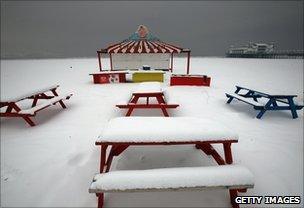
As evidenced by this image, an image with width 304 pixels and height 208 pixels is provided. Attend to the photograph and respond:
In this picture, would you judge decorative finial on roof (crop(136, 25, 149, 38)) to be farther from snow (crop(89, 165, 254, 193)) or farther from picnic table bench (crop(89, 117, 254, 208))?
snow (crop(89, 165, 254, 193))

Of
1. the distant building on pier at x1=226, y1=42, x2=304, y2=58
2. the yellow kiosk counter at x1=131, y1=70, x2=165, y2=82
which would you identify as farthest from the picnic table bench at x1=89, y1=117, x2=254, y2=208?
the distant building on pier at x1=226, y1=42, x2=304, y2=58

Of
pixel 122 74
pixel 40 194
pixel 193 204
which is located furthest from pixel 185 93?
pixel 40 194

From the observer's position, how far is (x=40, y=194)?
269cm

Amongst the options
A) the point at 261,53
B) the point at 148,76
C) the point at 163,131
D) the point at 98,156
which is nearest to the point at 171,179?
the point at 163,131

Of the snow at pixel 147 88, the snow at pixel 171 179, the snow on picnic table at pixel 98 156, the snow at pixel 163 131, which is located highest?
the snow at pixel 147 88

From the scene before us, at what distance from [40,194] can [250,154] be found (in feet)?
12.8

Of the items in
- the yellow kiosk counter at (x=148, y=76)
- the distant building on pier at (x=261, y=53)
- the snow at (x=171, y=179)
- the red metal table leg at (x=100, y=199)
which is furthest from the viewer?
the distant building on pier at (x=261, y=53)

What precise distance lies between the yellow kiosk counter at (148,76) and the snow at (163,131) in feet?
30.5

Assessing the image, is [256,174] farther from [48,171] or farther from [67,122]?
[67,122]

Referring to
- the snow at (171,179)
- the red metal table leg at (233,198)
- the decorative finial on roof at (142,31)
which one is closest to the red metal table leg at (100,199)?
the snow at (171,179)

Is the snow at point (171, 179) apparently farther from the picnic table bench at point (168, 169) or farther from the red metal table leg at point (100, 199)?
the red metal table leg at point (100, 199)

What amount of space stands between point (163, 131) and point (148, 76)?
990 cm

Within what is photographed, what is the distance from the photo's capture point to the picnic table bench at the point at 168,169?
198 cm

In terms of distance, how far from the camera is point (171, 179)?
201cm
